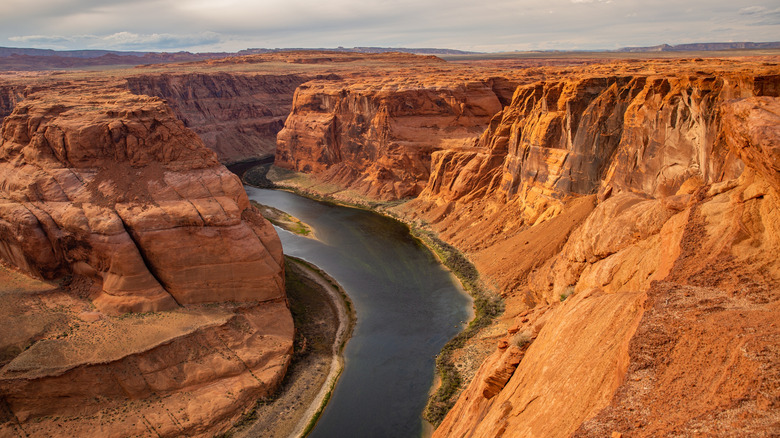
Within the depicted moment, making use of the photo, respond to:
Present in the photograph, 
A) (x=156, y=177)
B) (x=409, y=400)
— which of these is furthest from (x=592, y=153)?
(x=156, y=177)

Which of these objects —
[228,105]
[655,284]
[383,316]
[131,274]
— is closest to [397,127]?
[383,316]

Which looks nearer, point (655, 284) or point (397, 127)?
point (655, 284)

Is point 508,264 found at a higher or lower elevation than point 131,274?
lower

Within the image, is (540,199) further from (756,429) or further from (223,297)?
(756,429)

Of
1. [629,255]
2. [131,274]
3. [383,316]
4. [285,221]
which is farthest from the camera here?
[285,221]

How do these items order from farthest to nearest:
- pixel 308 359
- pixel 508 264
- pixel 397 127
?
1. pixel 397 127
2. pixel 508 264
3. pixel 308 359

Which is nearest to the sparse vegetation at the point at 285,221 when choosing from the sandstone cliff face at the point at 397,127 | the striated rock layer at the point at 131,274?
the sandstone cliff face at the point at 397,127

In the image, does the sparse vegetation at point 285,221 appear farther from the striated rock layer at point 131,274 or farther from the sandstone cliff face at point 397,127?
the striated rock layer at point 131,274

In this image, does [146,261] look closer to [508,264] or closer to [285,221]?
[508,264]
